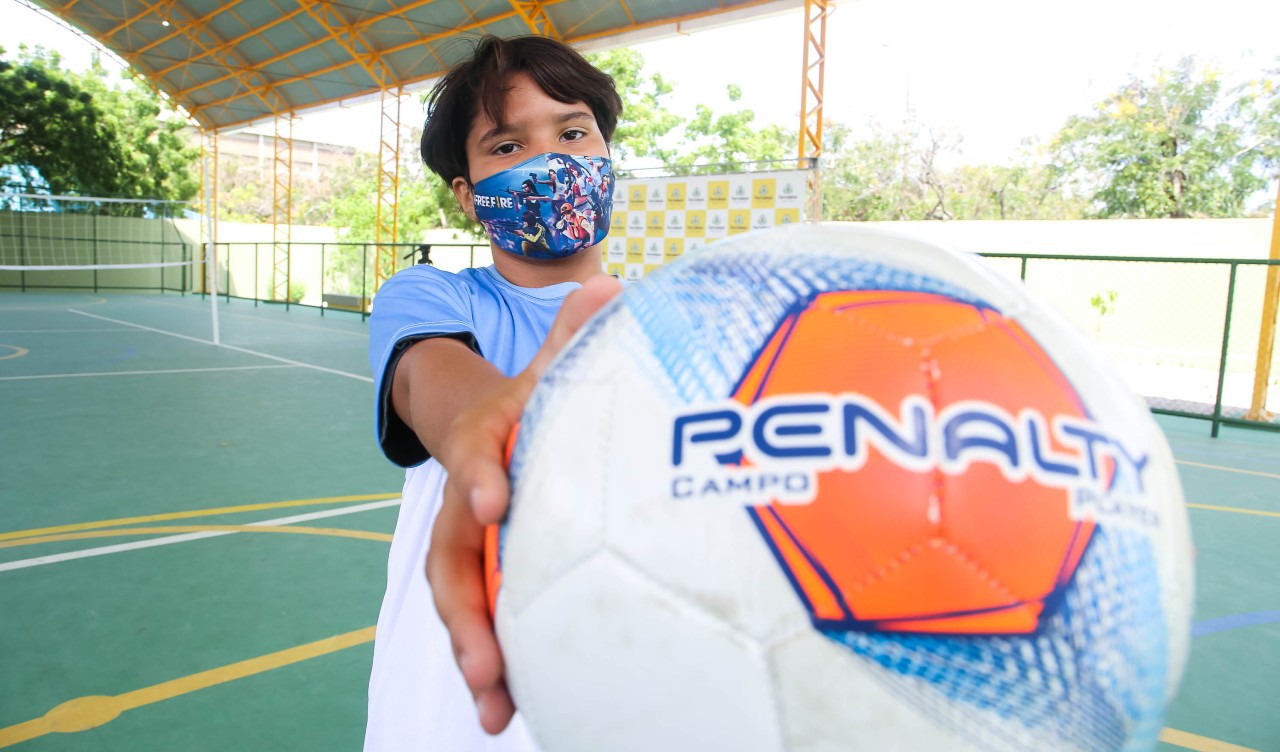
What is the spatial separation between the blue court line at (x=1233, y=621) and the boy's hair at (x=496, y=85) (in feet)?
10.7

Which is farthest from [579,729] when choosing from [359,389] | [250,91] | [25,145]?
[25,145]

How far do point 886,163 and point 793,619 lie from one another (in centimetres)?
3470

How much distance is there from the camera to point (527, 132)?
4.97 ft

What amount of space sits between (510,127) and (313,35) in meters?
19.1

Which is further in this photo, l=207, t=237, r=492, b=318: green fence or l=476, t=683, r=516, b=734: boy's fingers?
l=207, t=237, r=492, b=318: green fence

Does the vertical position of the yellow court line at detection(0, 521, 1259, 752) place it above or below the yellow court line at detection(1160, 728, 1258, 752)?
below

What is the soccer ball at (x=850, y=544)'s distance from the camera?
607 millimetres

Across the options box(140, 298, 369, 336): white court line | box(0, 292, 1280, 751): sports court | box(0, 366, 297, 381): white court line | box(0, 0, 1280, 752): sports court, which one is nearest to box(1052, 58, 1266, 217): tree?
box(0, 0, 1280, 752): sports court

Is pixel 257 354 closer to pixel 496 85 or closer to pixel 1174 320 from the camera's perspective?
pixel 496 85

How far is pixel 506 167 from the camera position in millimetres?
1536

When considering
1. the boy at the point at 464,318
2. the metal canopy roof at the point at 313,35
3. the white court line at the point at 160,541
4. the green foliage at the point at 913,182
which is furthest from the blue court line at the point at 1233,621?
the green foliage at the point at 913,182

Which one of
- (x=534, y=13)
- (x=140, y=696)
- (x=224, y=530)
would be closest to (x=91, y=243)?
(x=534, y=13)

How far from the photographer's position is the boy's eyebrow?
1.50 metres

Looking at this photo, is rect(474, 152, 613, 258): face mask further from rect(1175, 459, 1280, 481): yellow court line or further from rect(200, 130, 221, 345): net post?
rect(200, 130, 221, 345): net post
